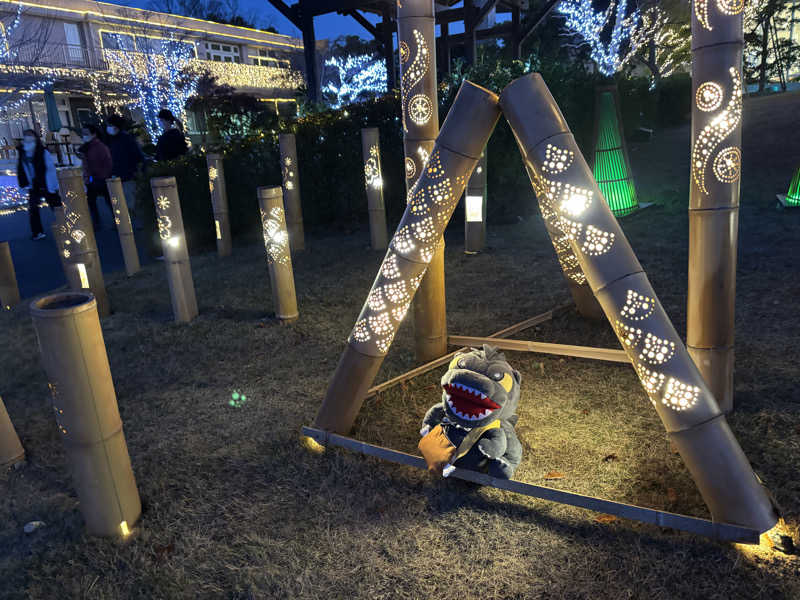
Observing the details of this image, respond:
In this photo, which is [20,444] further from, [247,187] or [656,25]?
[656,25]

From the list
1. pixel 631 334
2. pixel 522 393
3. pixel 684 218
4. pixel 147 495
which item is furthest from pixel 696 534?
pixel 684 218

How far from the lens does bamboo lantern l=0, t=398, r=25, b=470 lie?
2923mm

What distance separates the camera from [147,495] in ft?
8.71

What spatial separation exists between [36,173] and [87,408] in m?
9.31

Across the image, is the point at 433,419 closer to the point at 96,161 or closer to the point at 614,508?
the point at 614,508

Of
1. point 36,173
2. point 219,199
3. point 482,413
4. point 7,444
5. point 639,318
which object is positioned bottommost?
point 7,444

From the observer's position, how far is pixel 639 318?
84.5 inches

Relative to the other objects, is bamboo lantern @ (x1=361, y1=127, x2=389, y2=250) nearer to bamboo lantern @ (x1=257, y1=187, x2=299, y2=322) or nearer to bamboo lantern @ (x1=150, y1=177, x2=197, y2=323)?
bamboo lantern @ (x1=257, y1=187, x2=299, y2=322)

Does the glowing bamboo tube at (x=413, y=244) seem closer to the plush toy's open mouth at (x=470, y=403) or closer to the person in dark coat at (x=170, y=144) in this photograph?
the plush toy's open mouth at (x=470, y=403)

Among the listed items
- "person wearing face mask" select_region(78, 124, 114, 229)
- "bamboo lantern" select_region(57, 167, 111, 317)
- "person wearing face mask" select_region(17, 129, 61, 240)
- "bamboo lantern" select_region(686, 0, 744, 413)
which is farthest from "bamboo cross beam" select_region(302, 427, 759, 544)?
"person wearing face mask" select_region(17, 129, 61, 240)

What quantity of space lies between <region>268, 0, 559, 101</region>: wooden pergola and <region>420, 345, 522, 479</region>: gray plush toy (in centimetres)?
1171

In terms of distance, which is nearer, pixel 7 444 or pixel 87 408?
pixel 87 408

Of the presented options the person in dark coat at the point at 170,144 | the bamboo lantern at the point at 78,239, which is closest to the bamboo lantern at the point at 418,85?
the bamboo lantern at the point at 78,239

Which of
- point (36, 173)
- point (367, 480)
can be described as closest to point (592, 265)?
point (367, 480)
